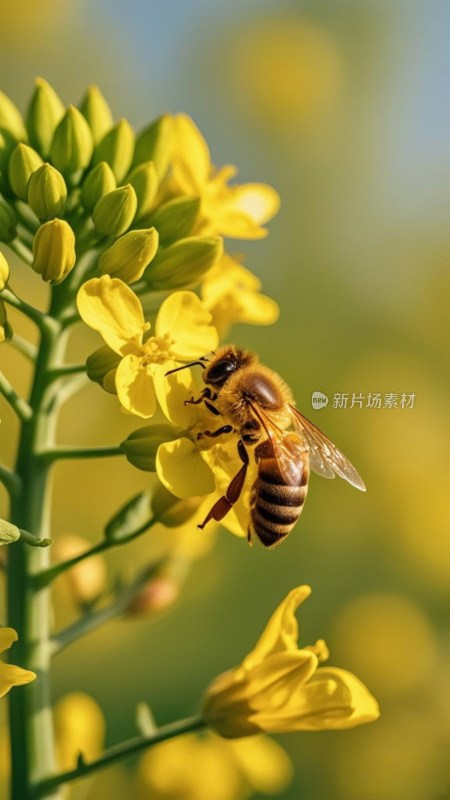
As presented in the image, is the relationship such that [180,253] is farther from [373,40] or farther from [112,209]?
[373,40]

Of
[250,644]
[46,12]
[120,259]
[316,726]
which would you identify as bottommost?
[316,726]

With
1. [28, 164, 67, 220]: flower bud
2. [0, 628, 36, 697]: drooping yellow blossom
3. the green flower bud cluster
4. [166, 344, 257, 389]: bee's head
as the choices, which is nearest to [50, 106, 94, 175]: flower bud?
the green flower bud cluster

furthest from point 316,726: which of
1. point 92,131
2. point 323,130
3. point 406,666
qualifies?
point 323,130

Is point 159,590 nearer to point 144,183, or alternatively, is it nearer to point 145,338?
point 145,338

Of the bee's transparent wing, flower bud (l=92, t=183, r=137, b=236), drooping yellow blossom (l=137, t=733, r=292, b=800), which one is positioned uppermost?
flower bud (l=92, t=183, r=137, b=236)

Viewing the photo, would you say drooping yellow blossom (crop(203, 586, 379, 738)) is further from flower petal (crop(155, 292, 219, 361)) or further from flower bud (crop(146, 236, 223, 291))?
flower bud (crop(146, 236, 223, 291))

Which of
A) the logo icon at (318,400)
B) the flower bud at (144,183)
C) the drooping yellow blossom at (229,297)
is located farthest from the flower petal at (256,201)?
the logo icon at (318,400)

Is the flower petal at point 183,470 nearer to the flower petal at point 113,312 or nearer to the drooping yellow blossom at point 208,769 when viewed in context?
the flower petal at point 113,312
